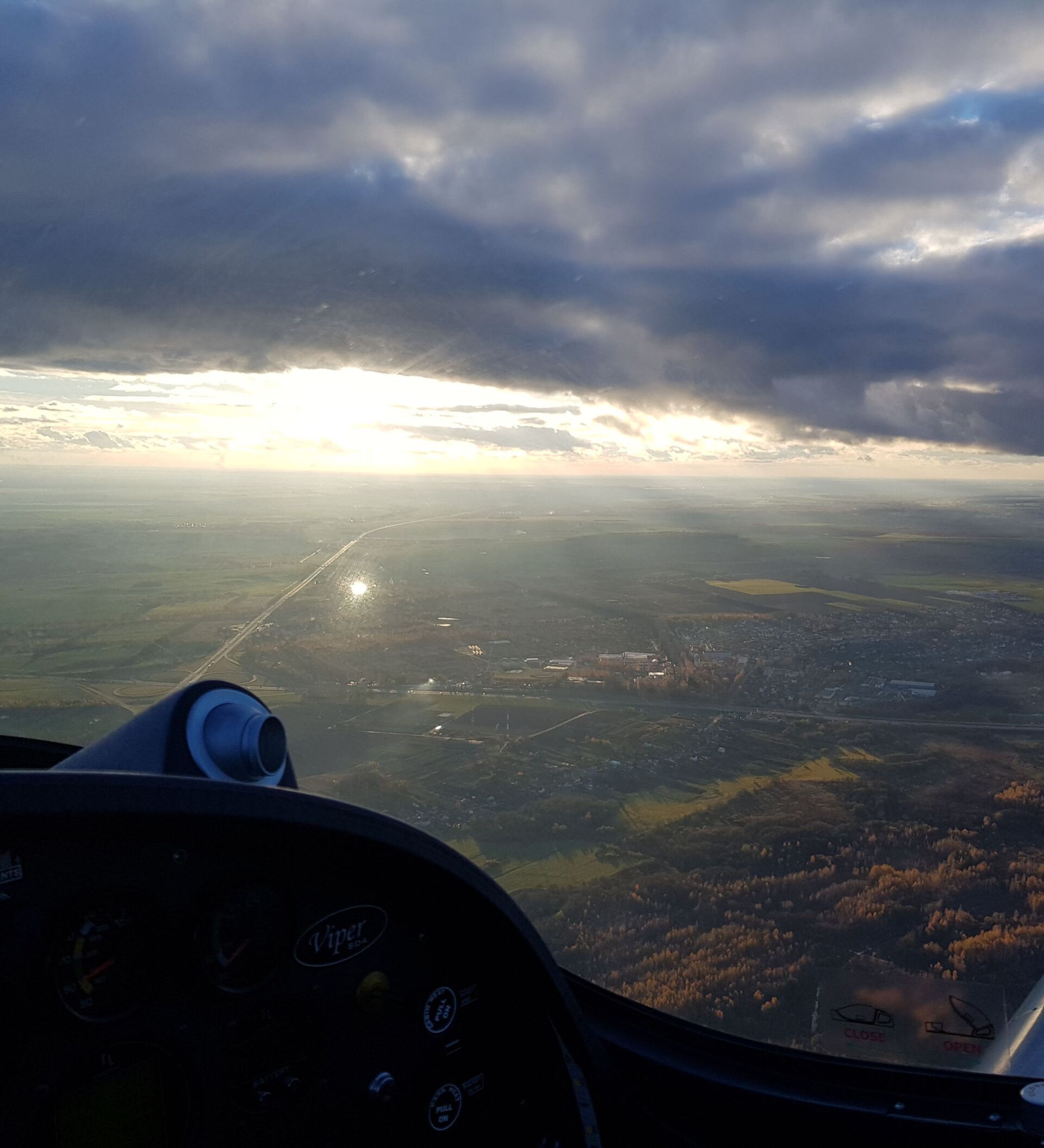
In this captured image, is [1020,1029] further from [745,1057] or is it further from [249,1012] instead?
[249,1012]

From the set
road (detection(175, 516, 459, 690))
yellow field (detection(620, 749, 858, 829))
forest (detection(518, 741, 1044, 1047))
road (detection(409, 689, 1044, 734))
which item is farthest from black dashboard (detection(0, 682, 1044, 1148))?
road (detection(409, 689, 1044, 734))

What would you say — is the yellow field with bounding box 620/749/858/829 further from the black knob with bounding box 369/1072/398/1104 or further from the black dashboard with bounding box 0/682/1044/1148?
the black knob with bounding box 369/1072/398/1104

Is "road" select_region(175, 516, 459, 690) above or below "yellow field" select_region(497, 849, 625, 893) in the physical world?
above

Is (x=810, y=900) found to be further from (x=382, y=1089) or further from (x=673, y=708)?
(x=673, y=708)

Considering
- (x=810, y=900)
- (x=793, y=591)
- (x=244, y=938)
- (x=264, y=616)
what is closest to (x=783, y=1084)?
(x=810, y=900)

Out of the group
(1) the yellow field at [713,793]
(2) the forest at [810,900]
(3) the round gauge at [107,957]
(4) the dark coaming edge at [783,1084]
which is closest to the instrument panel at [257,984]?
(3) the round gauge at [107,957]

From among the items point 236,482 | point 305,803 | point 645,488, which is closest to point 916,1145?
point 305,803
